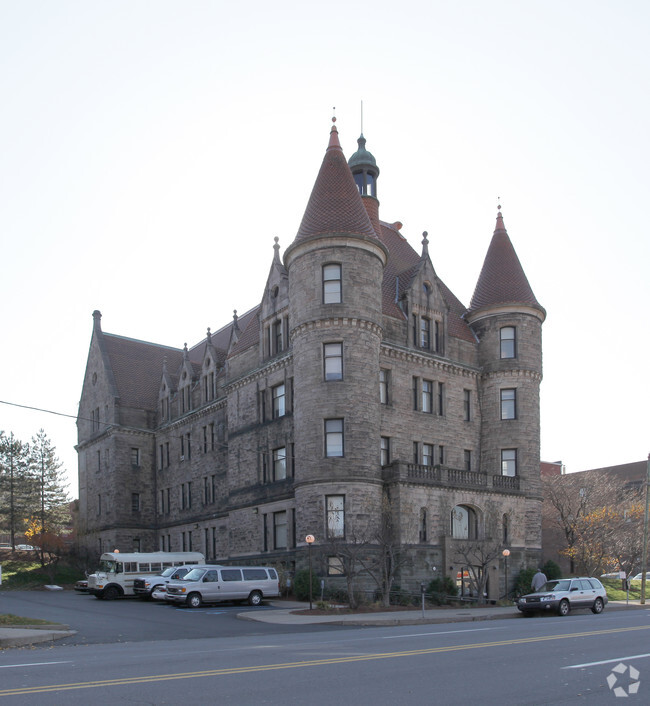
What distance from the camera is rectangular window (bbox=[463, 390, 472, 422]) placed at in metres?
41.7

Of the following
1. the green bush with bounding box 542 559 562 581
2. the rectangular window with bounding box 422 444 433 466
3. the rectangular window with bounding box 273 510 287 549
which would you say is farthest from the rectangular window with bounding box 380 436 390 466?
the green bush with bounding box 542 559 562 581

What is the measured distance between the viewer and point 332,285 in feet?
119

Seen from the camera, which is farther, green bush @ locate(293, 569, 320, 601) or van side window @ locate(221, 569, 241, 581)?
green bush @ locate(293, 569, 320, 601)

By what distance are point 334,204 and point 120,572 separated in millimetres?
19772

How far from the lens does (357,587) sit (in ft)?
108

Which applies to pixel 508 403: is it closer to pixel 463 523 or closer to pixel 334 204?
pixel 463 523

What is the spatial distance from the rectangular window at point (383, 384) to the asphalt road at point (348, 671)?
19.7m

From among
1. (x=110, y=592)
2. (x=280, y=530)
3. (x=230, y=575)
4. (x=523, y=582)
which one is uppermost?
(x=280, y=530)

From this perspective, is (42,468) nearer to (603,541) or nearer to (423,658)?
(603,541)

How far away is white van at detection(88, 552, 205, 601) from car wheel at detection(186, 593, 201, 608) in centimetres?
755

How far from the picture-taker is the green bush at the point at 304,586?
33312 millimetres

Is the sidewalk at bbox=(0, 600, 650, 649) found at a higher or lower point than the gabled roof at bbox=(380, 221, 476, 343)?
lower

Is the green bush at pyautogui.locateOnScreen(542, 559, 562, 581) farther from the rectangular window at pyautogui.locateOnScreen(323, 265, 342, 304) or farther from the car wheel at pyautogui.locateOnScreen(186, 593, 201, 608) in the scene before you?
the car wheel at pyautogui.locateOnScreen(186, 593, 201, 608)

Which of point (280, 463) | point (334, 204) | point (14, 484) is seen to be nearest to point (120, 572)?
point (280, 463)
